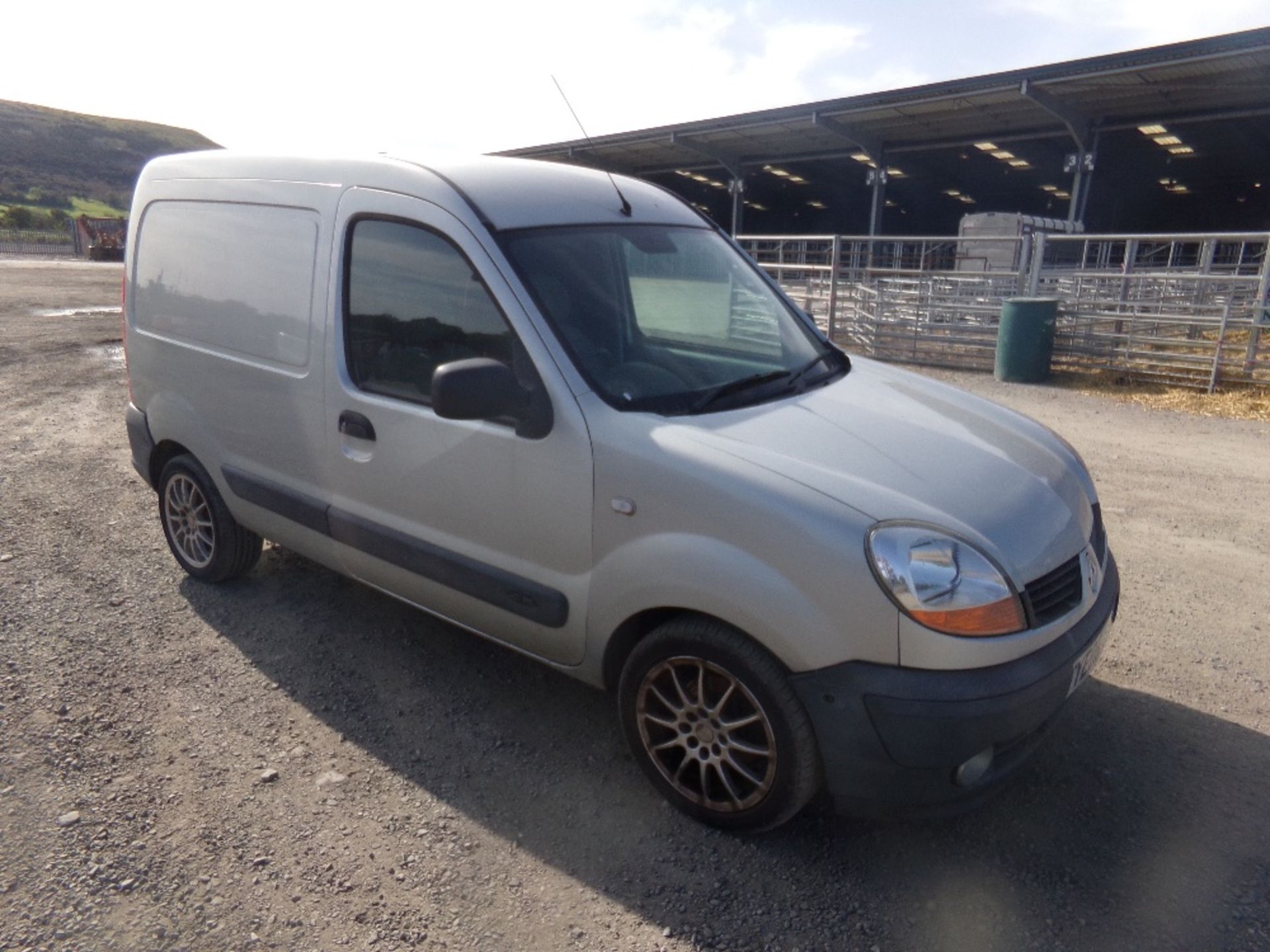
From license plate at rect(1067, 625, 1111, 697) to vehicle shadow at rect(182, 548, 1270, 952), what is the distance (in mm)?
377

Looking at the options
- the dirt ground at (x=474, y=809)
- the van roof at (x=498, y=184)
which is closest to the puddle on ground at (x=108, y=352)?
the dirt ground at (x=474, y=809)

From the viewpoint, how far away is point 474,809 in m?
2.96

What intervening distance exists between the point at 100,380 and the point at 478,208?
9.40 m

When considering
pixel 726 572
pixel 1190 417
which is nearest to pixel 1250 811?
pixel 726 572

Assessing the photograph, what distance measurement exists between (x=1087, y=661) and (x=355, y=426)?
8.83 ft

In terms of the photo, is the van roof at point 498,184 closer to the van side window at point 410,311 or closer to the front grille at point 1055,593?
the van side window at point 410,311

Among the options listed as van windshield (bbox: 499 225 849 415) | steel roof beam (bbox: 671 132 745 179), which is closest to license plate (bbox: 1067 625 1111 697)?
van windshield (bbox: 499 225 849 415)

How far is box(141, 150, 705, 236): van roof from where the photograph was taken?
3213mm

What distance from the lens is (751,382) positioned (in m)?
3.24

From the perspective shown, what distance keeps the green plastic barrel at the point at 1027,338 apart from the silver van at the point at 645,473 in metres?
8.74

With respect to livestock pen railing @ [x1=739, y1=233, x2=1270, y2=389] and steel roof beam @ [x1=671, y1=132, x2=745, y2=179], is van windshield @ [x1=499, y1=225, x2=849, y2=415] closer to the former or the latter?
livestock pen railing @ [x1=739, y1=233, x2=1270, y2=389]

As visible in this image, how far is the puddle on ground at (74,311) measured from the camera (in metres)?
17.5

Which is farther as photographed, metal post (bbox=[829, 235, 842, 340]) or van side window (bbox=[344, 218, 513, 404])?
metal post (bbox=[829, 235, 842, 340])

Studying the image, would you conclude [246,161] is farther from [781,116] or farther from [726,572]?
[781,116]
